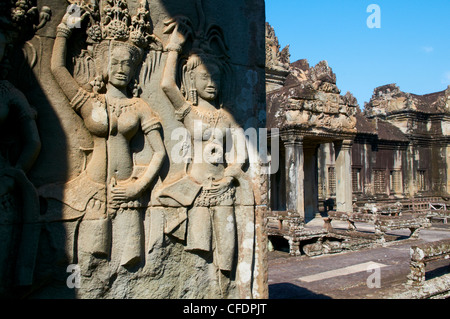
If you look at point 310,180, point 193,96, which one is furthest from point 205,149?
point 310,180

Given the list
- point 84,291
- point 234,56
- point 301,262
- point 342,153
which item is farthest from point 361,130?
point 84,291

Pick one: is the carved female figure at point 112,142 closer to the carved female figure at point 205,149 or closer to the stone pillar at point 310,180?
the carved female figure at point 205,149

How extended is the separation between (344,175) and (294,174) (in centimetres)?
258

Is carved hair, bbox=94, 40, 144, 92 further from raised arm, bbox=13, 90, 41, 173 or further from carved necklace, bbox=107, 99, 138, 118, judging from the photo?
raised arm, bbox=13, 90, 41, 173

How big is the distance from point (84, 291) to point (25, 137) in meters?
1.23

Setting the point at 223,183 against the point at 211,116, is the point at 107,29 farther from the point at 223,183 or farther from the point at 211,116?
the point at 223,183

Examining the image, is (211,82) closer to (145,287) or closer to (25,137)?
(25,137)

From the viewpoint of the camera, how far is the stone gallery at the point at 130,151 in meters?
2.75

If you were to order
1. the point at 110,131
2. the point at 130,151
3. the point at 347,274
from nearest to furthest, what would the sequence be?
the point at 110,131 → the point at 130,151 → the point at 347,274

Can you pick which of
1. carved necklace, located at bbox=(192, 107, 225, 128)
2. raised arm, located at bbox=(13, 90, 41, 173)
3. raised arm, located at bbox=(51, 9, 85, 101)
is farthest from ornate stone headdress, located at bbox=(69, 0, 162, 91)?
carved necklace, located at bbox=(192, 107, 225, 128)

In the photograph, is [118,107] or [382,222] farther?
[382,222]

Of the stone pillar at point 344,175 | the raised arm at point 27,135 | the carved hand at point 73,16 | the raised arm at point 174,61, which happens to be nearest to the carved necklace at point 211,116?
the raised arm at point 174,61

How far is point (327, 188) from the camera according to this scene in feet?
62.3

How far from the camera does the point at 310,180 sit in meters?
15.9
